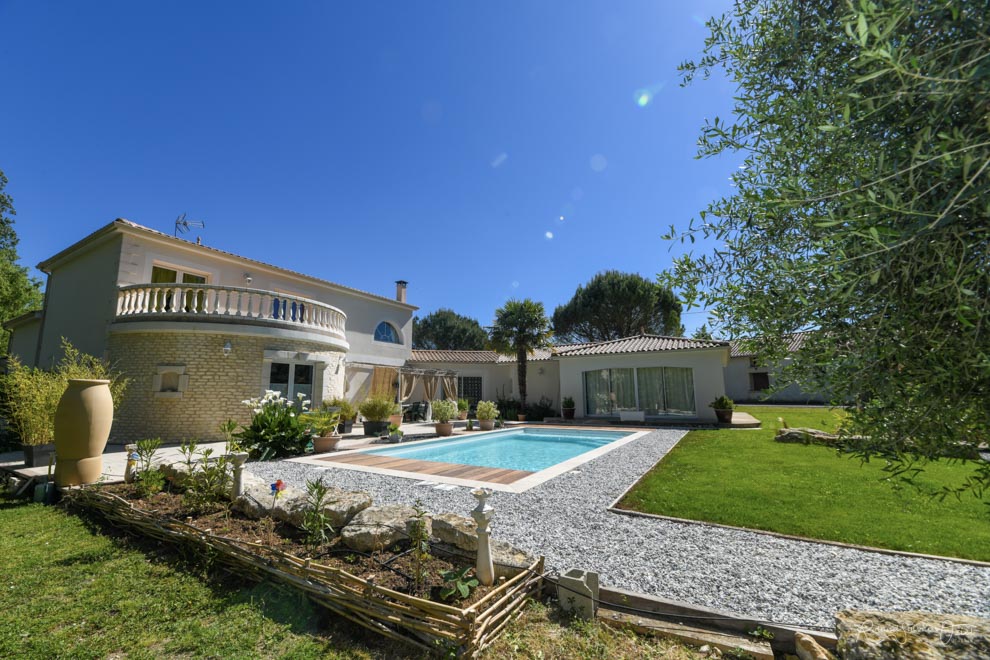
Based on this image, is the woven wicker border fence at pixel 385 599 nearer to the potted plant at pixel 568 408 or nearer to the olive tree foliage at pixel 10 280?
the potted plant at pixel 568 408

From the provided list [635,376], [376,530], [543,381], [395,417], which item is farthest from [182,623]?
[543,381]

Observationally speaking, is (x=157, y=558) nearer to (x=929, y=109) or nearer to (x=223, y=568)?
(x=223, y=568)

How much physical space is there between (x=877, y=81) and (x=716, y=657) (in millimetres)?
3291

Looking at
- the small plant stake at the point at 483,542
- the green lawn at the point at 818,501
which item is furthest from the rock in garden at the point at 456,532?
the green lawn at the point at 818,501

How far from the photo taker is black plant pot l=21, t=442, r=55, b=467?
7365mm

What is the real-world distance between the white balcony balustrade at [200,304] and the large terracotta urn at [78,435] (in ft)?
19.5

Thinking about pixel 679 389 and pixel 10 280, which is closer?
pixel 679 389

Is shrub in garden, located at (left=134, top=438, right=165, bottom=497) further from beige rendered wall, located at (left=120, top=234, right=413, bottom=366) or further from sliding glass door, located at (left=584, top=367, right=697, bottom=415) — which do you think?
sliding glass door, located at (left=584, top=367, right=697, bottom=415)

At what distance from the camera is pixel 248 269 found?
48.9ft

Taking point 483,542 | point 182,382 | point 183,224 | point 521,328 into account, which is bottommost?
point 483,542

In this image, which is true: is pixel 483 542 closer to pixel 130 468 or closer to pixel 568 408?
pixel 130 468

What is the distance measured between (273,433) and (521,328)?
44.4ft

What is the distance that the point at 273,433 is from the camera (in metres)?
9.61

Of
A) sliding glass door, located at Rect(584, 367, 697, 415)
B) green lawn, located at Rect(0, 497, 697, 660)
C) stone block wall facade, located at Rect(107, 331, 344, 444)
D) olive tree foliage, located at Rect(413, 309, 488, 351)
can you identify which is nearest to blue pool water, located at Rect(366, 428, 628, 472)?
sliding glass door, located at Rect(584, 367, 697, 415)
